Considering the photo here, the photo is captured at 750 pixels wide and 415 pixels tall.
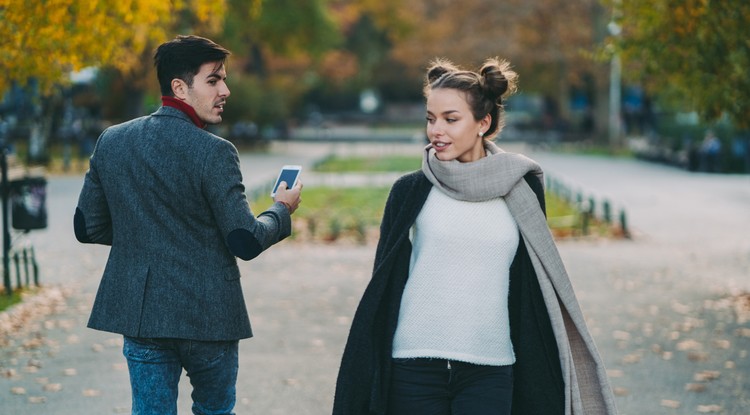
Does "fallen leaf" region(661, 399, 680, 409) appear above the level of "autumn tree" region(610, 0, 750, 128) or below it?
below

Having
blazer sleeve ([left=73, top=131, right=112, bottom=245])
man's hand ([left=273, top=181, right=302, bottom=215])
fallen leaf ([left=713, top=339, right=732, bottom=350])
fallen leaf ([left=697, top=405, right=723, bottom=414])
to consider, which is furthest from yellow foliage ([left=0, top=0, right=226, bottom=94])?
fallen leaf ([left=697, top=405, right=723, bottom=414])

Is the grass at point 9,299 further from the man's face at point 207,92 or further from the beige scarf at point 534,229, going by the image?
the beige scarf at point 534,229

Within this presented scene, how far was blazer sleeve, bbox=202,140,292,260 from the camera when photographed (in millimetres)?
3775

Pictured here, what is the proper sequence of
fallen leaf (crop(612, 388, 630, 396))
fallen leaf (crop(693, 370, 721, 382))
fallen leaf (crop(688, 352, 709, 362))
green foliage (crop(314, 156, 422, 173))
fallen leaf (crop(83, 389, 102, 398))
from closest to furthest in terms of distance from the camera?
fallen leaf (crop(83, 389, 102, 398)) → fallen leaf (crop(612, 388, 630, 396)) → fallen leaf (crop(693, 370, 721, 382)) → fallen leaf (crop(688, 352, 709, 362)) → green foliage (crop(314, 156, 422, 173))

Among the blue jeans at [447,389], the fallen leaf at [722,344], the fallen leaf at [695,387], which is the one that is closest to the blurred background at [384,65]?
the blue jeans at [447,389]

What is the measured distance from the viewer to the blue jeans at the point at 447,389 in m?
3.75

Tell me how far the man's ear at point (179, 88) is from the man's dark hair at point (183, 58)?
0.01 meters

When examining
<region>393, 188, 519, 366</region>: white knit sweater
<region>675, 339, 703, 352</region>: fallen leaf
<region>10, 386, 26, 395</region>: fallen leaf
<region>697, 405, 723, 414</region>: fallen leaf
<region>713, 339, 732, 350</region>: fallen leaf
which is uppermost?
<region>393, 188, 519, 366</region>: white knit sweater

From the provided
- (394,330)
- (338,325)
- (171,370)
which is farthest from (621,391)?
(171,370)

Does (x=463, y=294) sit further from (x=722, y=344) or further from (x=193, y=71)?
(x=722, y=344)

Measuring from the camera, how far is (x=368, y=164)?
34031 millimetres

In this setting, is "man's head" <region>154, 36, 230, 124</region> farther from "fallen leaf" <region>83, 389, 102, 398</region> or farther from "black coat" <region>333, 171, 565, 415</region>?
"fallen leaf" <region>83, 389, 102, 398</region>

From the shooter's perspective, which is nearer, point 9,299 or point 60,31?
point 60,31

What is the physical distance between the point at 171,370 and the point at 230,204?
68 cm
